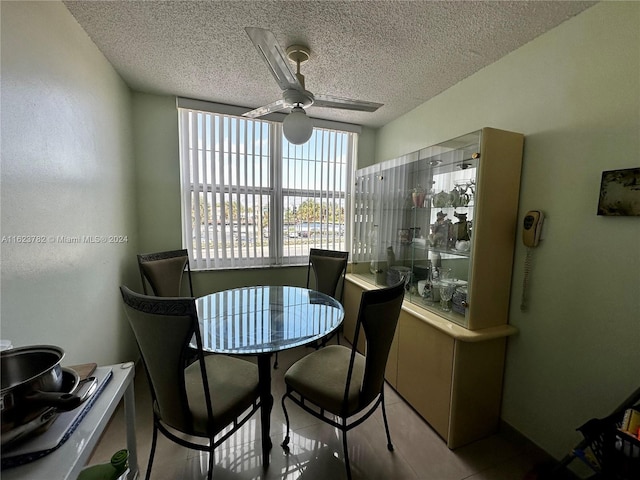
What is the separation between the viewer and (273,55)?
48.5 inches

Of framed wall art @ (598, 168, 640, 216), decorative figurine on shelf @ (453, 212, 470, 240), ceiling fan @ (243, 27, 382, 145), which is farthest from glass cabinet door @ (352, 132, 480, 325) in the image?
ceiling fan @ (243, 27, 382, 145)

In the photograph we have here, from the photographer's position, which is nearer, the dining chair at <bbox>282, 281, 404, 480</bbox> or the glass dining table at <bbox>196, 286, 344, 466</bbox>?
the dining chair at <bbox>282, 281, 404, 480</bbox>

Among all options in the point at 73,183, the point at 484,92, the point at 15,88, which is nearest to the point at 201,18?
the point at 15,88

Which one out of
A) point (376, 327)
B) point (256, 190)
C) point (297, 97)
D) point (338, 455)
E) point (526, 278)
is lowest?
point (338, 455)

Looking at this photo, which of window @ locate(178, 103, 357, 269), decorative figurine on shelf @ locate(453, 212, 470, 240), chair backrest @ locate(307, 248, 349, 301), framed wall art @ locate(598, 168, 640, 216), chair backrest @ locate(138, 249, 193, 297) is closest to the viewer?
framed wall art @ locate(598, 168, 640, 216)

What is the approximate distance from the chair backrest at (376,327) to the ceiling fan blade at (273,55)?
1.22 m

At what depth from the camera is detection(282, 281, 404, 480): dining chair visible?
1205 mm

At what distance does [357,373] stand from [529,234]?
1.32m

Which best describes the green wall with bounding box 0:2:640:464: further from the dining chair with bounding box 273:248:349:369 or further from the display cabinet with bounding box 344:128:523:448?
the dining chair with bounding box 273:248:349:369

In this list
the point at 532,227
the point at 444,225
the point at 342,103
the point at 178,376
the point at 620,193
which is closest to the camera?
the point at 178,376

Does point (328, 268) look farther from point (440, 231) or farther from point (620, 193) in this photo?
point (620, 193)

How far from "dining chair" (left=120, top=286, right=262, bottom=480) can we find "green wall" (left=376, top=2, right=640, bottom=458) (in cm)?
170

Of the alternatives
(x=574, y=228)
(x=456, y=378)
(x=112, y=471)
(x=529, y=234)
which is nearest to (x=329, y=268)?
(x=456, y=378)

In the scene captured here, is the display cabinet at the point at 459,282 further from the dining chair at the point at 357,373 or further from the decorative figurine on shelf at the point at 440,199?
the dining chair at the point at 357,373
